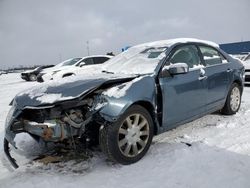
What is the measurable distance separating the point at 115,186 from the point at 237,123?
309 centimetres

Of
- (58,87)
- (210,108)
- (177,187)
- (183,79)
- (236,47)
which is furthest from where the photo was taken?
(236,47)

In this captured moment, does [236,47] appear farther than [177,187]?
Yes

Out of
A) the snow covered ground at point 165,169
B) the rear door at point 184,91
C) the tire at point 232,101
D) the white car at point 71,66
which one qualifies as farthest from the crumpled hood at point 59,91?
the white car at point 71,66

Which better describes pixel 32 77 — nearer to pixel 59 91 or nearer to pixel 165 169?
pixel 59 91

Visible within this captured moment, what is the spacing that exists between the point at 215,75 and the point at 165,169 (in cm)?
236

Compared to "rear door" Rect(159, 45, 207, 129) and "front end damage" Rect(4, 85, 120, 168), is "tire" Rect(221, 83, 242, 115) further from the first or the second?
"front end damage" Rect(4, 85, 120, 168)

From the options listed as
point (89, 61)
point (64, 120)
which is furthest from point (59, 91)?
point (89, 61)

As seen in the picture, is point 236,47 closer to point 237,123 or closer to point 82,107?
point 237,123

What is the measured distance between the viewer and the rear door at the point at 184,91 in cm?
406

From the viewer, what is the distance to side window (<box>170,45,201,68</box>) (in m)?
4.54

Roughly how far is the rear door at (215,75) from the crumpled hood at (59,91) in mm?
1704

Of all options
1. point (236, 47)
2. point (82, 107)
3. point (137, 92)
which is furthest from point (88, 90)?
point (236, 47)

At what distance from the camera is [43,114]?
11.9ft

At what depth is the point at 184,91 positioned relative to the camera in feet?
14.2
